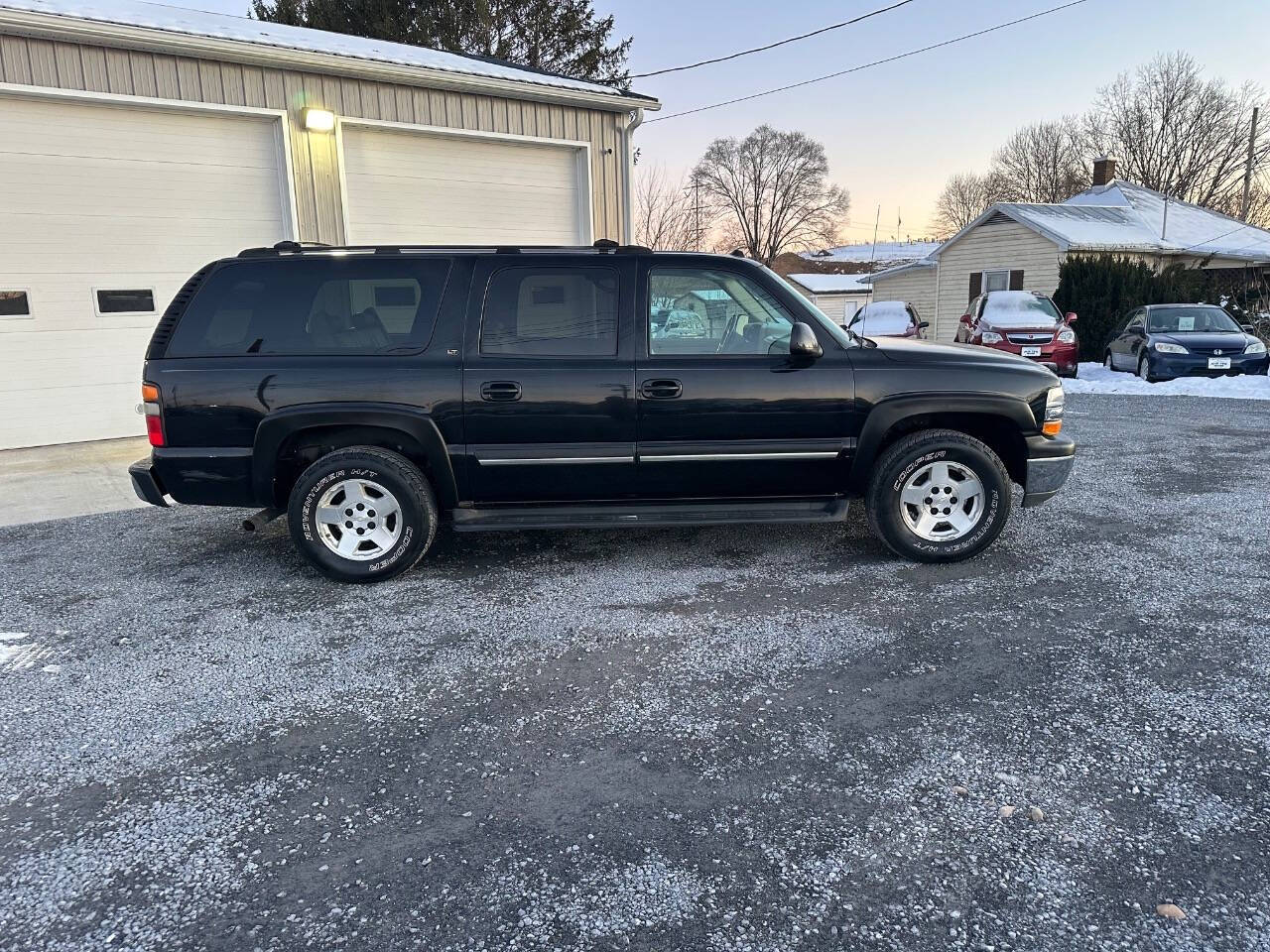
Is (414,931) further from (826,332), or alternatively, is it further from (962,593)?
(826,332)

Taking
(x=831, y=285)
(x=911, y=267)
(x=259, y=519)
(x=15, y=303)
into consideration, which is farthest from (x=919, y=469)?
(x=831, y=285)

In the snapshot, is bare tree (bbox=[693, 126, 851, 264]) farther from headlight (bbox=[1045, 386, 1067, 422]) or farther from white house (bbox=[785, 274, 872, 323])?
headlight (bbox=[1045, 386, 1067, 422])

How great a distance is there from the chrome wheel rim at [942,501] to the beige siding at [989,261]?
21123 mm

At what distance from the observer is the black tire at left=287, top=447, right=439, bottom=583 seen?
15.1 feet

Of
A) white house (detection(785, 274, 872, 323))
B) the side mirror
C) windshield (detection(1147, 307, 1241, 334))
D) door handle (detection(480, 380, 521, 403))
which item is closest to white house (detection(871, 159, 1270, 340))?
windshield (detection(1147, 307, 1241, 334))

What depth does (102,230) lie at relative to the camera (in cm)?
917

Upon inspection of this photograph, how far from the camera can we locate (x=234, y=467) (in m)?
4.61

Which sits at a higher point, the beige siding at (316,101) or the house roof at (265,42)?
the house roof at (265,42)

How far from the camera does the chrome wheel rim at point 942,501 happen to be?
15.7ft

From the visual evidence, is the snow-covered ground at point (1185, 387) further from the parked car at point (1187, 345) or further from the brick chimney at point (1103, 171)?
the brick chimney at point (1103, 171)

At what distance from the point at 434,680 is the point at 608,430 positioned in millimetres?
1749

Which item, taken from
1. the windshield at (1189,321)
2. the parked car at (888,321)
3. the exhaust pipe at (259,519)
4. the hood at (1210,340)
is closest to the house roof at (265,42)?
the exhaust pipe at (259,519)

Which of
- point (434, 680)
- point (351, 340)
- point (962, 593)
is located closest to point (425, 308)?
point (351, 340)

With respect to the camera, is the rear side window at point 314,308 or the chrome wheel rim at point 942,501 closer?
the rear side window at point 314,308
